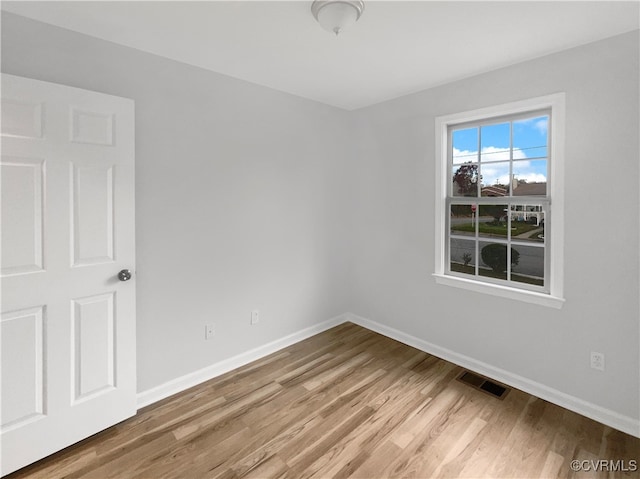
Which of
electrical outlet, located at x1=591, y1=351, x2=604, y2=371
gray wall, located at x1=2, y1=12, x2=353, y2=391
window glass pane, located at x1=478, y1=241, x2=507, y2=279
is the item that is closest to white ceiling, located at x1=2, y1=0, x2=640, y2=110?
gray wall, located at x1=2, y1=12, x2=353, y2=391

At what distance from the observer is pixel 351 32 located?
1962 mm

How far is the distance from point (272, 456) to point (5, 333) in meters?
1.59

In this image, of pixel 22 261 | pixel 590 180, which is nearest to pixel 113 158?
pixel 22 261

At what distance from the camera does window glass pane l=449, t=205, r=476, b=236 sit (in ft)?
9.23

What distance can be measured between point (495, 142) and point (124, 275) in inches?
118

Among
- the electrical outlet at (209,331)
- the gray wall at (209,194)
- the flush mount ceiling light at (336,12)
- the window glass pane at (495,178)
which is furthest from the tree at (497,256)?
the electrical outlet at (209,331)

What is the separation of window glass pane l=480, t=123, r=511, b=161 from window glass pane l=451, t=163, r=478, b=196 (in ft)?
0.43

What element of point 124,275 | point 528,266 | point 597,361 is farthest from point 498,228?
point 124,275

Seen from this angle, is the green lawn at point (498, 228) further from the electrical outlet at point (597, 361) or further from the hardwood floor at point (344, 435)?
the hardwood floor at point (344, 435)

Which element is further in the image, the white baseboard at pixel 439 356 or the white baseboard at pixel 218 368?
the white baseboard at pixel 218 368

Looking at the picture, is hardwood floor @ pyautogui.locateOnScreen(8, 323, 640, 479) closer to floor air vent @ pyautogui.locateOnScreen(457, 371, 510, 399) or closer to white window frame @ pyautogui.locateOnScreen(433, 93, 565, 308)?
floor air vent @ pyautogui.locateOnScreen(457, 371, 510, 399)

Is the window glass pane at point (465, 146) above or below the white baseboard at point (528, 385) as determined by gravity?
above

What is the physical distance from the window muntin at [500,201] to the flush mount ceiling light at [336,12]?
156 centimetres

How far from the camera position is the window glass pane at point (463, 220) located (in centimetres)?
281
